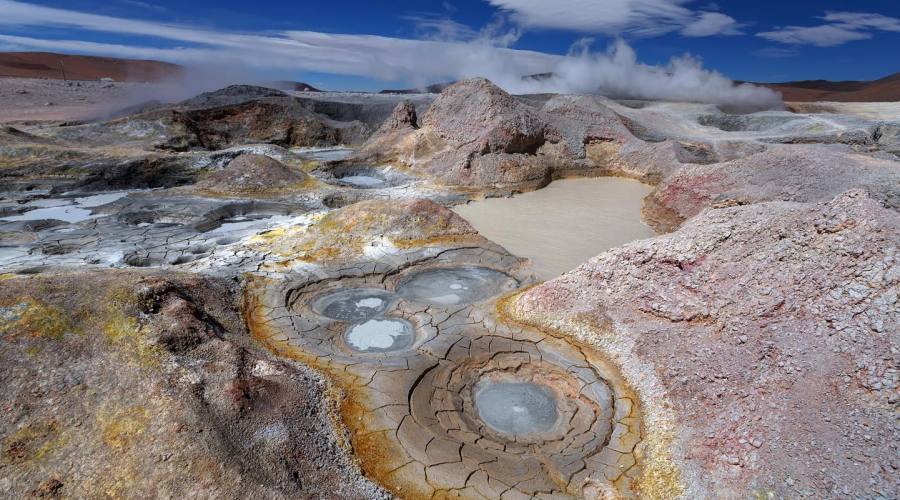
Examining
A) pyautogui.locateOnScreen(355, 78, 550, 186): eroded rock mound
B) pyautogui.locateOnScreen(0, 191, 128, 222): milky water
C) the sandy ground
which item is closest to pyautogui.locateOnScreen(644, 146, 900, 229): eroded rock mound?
pyautogui.locateOnScreen(355, 78, 550, 186): eroded rock mound

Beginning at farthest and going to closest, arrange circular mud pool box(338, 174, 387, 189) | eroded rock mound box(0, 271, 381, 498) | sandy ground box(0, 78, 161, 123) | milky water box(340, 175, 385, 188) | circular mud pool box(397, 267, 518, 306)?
1. sandy ground box(0, 78, 161, 123)
2. milky water box(340, 175, 385, 188)
3. circular mud pool box(338, 174, 387, 189)
4. circular mud pool box(397, 267, 518, 306)
5. eroded rock mound box(0, 271, 381, 498)

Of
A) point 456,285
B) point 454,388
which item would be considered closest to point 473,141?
point 456,285

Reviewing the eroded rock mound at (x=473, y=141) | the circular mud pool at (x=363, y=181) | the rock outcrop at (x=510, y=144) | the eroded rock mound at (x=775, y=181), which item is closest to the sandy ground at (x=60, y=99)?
the circular mud pool at (x=363, y=181)

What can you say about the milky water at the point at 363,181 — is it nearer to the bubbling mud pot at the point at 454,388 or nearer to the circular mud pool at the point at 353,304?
the bubbling mud pot at the point at 454,388

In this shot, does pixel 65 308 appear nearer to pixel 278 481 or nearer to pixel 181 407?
pixel 181 407

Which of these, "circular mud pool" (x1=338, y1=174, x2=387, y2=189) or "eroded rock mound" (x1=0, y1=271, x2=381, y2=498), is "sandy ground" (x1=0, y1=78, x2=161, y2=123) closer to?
"circular mud pool" (x1=338, y1=174, x2=387, y2=189)

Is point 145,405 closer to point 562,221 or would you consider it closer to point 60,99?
point 562,221
